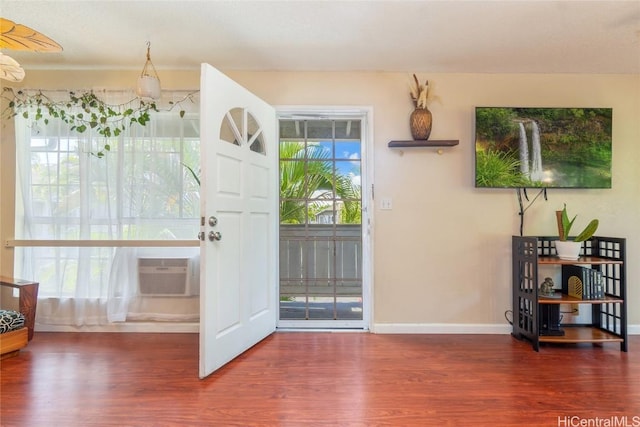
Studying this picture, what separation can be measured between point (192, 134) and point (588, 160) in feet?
11.0

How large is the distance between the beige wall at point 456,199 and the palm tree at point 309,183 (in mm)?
406

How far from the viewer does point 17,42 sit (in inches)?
65.9

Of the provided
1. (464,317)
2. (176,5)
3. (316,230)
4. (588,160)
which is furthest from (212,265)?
(588,160)

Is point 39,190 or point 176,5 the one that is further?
point 39,190

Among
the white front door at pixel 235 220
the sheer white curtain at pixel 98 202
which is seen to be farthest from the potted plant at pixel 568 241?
the sheer white curtain at pixel 98 202

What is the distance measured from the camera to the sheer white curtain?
2727mm

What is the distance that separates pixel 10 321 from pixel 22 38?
6.15 feet

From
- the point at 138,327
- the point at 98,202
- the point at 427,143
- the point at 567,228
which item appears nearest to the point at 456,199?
the point at 427,143

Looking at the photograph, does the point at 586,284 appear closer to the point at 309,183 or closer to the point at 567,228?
the point at 567,228

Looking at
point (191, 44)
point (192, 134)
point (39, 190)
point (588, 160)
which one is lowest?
point (39, 190)

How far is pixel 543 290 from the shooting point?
2.52m

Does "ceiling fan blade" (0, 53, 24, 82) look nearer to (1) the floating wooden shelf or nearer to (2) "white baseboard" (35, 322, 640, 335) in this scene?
(2) "white baseboard" (35, 322, 640, 335)

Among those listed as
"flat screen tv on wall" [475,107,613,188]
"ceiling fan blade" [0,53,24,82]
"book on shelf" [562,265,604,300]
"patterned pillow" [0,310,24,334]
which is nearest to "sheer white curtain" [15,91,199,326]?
"patterned pillow" [0,310,24,334]

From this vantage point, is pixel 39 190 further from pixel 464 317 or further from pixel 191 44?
pixel 464 317
